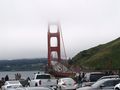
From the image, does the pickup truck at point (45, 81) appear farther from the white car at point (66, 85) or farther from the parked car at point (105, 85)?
the parked car at point (105, 85)

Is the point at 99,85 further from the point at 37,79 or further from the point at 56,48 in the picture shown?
the point at 56,48

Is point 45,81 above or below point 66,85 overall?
above

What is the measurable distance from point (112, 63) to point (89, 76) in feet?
195

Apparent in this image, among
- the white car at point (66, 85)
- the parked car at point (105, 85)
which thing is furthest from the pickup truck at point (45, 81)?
the parked car at point (105, 85)

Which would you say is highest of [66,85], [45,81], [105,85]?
[45,81]

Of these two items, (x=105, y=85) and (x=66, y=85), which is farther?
(x=66, y=85)

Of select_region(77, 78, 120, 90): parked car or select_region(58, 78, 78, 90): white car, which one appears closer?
select_region(77, 78, 120, 90): parked car

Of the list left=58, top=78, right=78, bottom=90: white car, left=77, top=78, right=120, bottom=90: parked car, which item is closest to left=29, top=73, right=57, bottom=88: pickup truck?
left=58, top=78, right=78, bottom=90: white car

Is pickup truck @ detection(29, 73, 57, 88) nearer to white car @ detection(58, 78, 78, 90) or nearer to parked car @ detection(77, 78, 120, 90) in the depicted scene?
white car @ detection(58, 78, 78, 90)

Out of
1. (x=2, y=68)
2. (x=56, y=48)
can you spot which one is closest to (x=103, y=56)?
(x=56, y=48)

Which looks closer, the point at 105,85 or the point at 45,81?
the point at 105,85

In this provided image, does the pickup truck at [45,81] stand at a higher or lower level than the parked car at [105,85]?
higher

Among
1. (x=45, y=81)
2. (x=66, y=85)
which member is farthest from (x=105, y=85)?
(x=45, y=81)

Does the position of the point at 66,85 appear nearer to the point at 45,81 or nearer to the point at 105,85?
the point at 45,81
